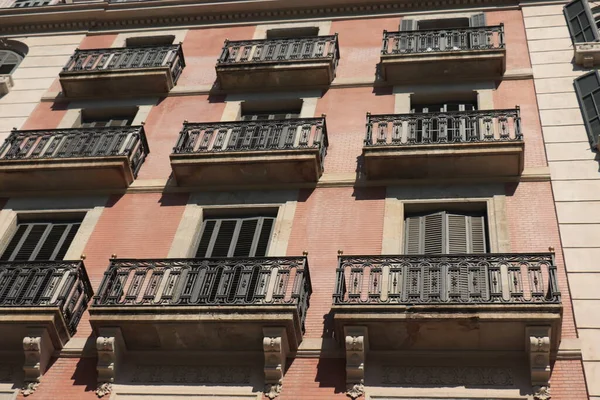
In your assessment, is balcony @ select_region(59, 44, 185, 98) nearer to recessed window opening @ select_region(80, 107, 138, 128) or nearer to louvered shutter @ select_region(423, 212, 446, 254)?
recessed window opening @ select_region(80, 107, 138, 128)

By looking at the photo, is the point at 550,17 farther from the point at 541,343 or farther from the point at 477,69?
the point at 541,343

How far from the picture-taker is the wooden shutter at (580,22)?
1709 centimetres

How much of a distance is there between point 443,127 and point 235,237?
4667 mm

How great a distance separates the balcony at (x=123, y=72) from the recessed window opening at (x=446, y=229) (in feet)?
24.9

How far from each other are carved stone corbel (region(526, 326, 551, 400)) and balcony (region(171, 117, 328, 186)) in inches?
222

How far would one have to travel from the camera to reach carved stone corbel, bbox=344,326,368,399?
36.5ft

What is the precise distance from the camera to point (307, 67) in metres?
17.5

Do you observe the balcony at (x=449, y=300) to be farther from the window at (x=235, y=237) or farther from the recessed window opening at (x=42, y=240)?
the recessed window opening at (x=42, y=240)

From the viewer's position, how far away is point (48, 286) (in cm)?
1273

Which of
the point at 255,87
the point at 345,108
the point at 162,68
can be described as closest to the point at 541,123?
the point at 345,108

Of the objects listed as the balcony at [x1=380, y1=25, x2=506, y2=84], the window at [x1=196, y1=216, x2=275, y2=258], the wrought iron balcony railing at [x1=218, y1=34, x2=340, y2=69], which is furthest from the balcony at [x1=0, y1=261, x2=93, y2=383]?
the balcony at [x1=380, y1=25, x2=506, y2=84]

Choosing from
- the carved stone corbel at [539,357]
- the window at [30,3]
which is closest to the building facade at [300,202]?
the carved stone corbel at [539,357]

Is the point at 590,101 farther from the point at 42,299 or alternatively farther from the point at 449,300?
the point at 42,299

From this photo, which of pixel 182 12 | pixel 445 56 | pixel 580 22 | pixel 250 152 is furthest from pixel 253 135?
pixel 580 22
